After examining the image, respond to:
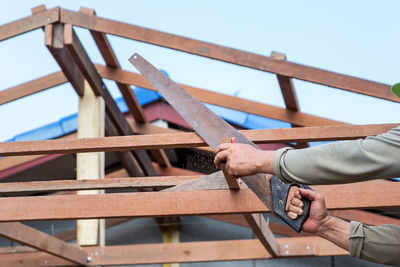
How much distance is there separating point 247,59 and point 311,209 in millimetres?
2317

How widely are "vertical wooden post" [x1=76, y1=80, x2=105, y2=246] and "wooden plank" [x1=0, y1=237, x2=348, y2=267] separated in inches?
8.0

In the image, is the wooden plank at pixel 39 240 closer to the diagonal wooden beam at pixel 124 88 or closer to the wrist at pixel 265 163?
the diagonal wooden beam at pixel 124 88

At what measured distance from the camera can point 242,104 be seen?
17.1ft

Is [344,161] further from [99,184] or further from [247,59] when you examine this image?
[247,59]

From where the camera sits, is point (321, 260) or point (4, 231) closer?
point (4, 231)

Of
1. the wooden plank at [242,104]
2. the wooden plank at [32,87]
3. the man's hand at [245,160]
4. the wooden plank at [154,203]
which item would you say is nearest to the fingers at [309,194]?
the man's hand at [245,160]

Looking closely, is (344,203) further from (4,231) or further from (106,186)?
(4,231)

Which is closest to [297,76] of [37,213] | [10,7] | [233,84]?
[37,213]

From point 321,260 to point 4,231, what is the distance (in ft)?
11.6

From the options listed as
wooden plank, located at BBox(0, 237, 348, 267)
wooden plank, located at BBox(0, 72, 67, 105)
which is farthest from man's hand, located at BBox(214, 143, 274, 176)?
wooden plank, located at BBox(0, 72, 67, 105)

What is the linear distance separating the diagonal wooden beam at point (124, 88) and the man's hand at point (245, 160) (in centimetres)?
309

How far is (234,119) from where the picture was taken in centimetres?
582

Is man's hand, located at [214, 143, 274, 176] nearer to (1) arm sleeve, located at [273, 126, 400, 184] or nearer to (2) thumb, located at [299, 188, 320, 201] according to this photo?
(1) arm sleeve, located at [273, 126, 400, 184]

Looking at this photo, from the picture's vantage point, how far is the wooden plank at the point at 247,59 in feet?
13.7
